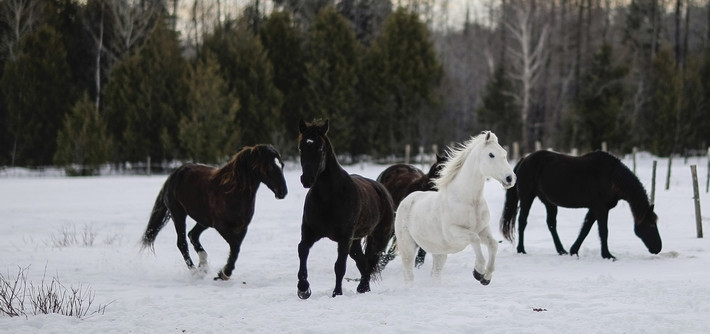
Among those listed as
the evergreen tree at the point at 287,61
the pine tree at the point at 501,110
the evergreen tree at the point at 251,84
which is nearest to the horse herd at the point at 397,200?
the evergreen tree at the point at 251,84

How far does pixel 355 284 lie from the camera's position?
7.93 meters

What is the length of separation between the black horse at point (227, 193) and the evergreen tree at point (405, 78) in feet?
84.2

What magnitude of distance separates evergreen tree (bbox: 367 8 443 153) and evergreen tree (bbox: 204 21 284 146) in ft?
20.5

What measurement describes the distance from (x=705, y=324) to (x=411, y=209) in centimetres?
296

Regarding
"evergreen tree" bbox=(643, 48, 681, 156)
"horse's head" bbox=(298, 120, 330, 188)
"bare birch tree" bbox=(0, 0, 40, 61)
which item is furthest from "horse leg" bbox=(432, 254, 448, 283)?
"bare birch tree" bbox=(0, 0, 40, 61)

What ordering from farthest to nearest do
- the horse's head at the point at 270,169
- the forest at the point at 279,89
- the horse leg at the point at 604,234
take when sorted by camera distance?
the forest at the point at 279,89 → the horse leg at the point at 604,234 → the horse's head at the point at 270,169

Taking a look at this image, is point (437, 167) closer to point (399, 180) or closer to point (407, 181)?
point (407, 181)

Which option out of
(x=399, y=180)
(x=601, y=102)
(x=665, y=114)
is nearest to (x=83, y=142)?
(x=399, y=180)

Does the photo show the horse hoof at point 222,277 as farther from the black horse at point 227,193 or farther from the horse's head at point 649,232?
the horse's head at point 649,232

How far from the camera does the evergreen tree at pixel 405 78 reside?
3494 cm

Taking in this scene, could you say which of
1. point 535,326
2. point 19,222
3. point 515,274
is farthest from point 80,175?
point 535,326

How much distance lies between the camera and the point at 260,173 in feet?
27.5

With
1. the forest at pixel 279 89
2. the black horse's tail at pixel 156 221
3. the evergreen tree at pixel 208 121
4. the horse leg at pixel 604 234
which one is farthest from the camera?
the forest at pixel 279 89

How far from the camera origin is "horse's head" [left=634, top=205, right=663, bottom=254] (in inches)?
373
